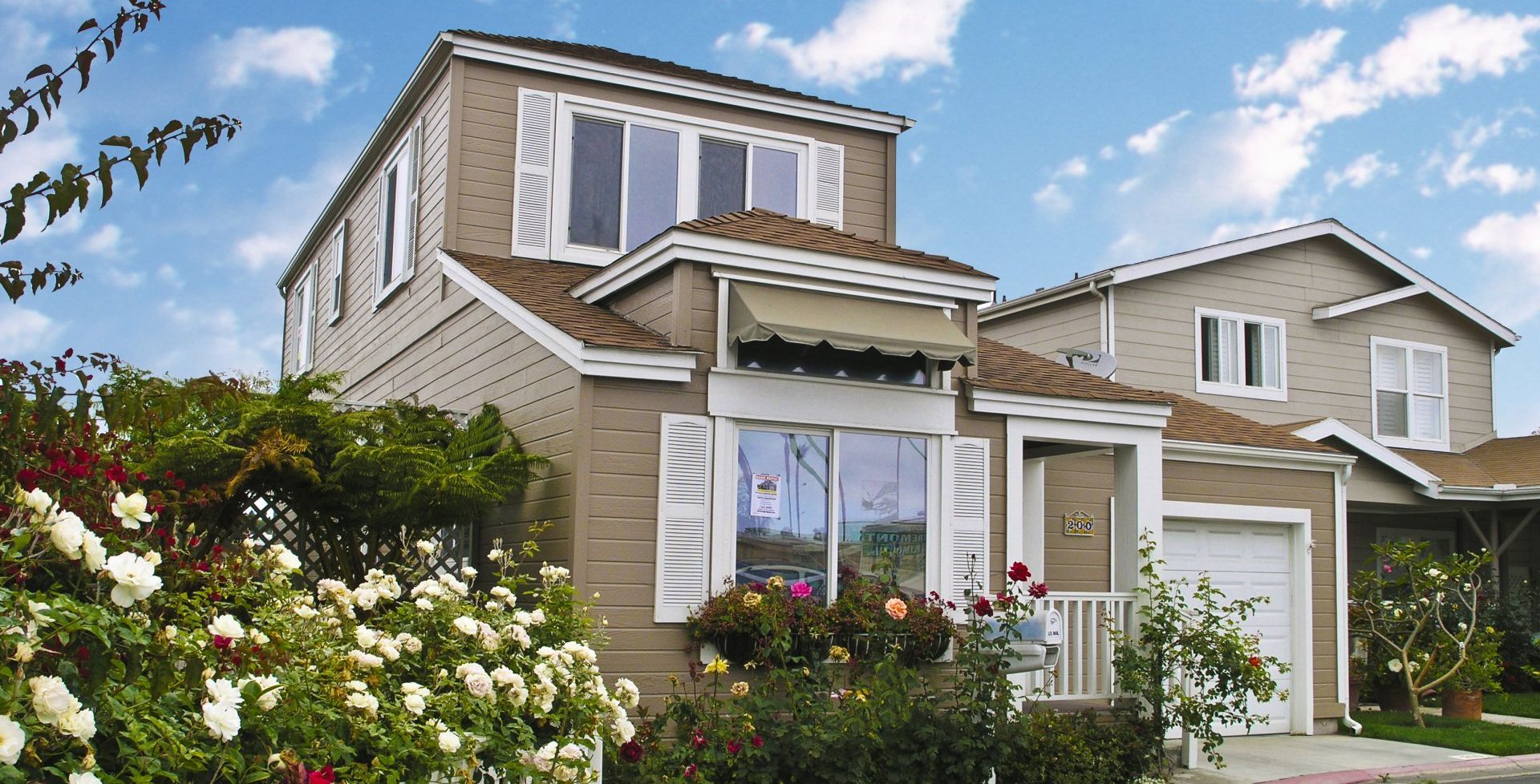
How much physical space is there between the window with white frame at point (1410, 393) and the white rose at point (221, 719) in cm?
1893

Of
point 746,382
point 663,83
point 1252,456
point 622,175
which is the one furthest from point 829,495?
point 1252,456

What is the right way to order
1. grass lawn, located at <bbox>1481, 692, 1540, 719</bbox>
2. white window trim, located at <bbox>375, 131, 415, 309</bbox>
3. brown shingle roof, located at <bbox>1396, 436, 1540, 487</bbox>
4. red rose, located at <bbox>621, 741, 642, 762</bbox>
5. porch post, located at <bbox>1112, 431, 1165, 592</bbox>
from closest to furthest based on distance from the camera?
red rose, located at <bbox>621, 741, 642, 762</bbox> < porch post, located at <bbox>1112, 431, 1165, 592</bbox> < white window trim, located at <bbox>375, 131, 415, 309</bbox> < grass lawn, located at <bbox>1481, 692, 1540, 719</bbox> < brown shingle roof, located at <bbox>1396, 436, 1540, 487</bbox>

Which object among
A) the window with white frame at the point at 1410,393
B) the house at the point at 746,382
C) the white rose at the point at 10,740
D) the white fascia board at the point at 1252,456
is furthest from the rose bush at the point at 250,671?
the window with white frame at the point at 1410,393

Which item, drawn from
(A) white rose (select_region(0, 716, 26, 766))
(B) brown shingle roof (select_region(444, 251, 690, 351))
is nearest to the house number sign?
(B) brown shingle roof (select_region(444, 251, 690, 351))

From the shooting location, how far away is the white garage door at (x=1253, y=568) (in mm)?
13219

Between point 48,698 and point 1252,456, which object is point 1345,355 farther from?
point 48,698

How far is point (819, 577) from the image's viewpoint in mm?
9516

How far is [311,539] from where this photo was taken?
1041cm

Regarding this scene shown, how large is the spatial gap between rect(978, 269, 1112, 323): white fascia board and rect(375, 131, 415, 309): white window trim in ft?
29.5

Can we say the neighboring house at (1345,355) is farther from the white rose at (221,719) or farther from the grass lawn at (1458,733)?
the white rose at (221,719)

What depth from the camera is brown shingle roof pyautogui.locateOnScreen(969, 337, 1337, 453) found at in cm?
1095

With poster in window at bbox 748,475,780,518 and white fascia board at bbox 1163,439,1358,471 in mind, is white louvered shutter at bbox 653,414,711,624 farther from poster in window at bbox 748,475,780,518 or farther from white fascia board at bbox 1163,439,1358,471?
white fascia board at bbox 1163,439,1358,471

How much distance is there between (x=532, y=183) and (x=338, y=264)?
6.13 m

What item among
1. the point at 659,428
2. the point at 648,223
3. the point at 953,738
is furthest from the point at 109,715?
the point at 648,223
